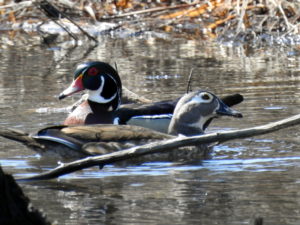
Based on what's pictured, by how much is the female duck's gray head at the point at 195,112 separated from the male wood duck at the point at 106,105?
304 mm

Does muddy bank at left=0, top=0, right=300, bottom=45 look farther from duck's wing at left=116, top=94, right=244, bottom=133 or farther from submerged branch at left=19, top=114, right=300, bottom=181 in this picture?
submerged branch at left=19, top=114, right=300, bottom=181

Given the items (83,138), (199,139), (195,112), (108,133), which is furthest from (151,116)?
(199,139)

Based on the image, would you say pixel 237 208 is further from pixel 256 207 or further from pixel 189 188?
pixel 189 188

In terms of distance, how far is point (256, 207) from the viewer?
19.2 ft

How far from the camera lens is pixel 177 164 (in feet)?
25.1

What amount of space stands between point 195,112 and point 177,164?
3.09 ft

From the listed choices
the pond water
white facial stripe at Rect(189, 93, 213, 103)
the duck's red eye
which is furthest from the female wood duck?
the duck's red eye

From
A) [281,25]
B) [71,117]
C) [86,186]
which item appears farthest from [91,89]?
[281,25]

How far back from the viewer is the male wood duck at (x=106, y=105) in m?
8.87

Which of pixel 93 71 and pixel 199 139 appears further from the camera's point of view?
pixel 93 71

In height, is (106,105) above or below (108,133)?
below

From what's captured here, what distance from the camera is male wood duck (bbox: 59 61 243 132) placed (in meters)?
8.87

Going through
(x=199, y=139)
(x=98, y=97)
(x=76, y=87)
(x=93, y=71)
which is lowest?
(x=98, y=97)

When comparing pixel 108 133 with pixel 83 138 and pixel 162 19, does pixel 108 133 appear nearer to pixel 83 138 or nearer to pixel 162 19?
pixel 83 138
